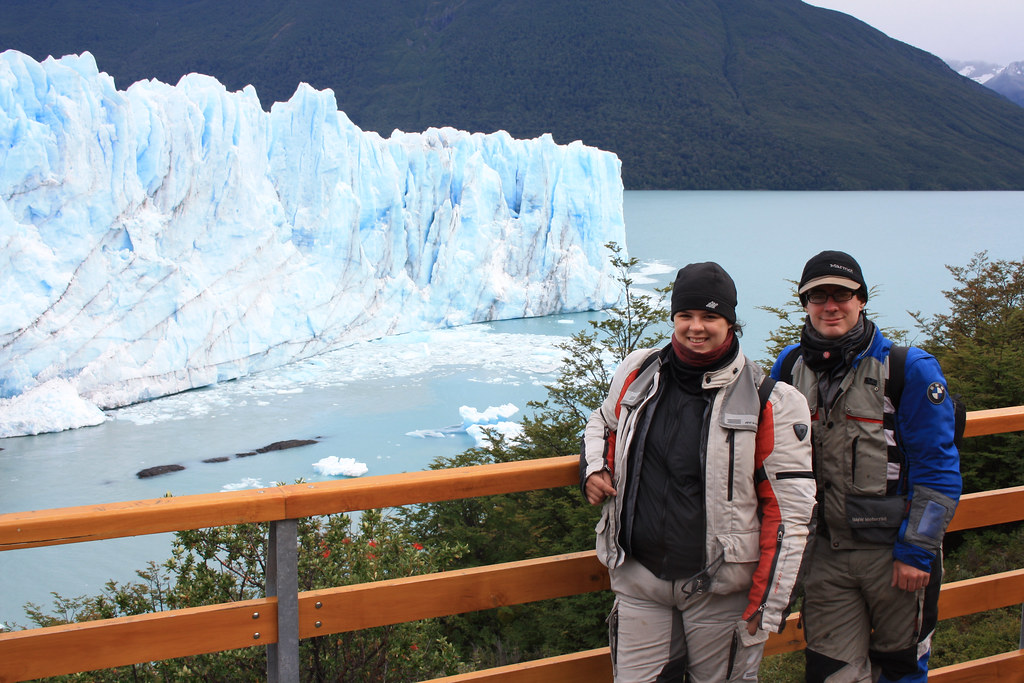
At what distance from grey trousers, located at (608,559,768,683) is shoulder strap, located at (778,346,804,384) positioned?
55 centimetres

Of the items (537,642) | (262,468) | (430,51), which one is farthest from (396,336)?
(430,51)

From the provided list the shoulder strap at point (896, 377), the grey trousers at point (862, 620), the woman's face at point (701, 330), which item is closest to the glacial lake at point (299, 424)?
the grey trousers at point (862, 620)

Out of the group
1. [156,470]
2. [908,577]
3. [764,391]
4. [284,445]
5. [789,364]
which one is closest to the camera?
[764,391]

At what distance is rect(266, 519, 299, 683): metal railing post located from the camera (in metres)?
1.52

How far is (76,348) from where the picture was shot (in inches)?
610

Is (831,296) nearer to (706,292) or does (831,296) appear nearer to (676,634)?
(706,292)

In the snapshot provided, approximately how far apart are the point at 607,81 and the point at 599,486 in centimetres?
8901

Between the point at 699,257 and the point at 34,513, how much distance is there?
131 ft

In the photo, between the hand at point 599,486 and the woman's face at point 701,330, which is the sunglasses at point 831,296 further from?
the hand at point 599,486

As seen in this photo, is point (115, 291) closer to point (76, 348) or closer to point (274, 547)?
point (76, 348)

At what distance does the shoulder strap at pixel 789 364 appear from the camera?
→ 1939 millimetres

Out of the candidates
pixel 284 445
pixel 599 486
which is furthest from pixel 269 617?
pixel 284 445

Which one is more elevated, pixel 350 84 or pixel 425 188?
pixel 350 84

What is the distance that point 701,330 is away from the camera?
165 cm
